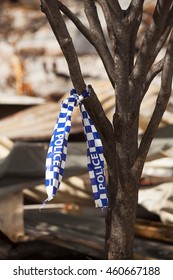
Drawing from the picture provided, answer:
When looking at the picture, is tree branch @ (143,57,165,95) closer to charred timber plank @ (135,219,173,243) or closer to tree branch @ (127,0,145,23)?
tree branch @ (127,0,145,23)

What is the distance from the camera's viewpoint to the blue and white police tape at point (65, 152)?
2.38 meters

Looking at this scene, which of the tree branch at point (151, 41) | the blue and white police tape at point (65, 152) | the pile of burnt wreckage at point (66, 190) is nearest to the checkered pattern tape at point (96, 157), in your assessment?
the blue and white police tape at point (65, 152)

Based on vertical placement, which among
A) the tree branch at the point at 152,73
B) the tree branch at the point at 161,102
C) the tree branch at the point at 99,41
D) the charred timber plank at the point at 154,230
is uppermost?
the tree branch at the point at 99,41

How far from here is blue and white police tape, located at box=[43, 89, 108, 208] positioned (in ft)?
7.79

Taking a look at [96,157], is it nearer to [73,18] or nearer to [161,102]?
[161,102]

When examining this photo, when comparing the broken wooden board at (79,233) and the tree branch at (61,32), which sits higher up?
the tree branch at (61,32)

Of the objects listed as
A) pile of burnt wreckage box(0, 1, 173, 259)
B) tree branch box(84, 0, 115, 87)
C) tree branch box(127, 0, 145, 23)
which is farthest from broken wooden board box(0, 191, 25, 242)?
tree branch box(127, 0, 145, 23)

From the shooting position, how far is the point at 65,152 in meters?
2.43

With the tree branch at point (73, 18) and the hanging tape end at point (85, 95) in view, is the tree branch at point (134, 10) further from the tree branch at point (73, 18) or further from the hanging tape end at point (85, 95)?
the hanging tape end at point (85, 95)

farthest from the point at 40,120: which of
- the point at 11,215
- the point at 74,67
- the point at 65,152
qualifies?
the point at 74,67

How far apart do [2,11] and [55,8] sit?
3.05 meters

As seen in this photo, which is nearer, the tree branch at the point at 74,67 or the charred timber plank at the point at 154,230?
the tree branch at the point at 74,67
